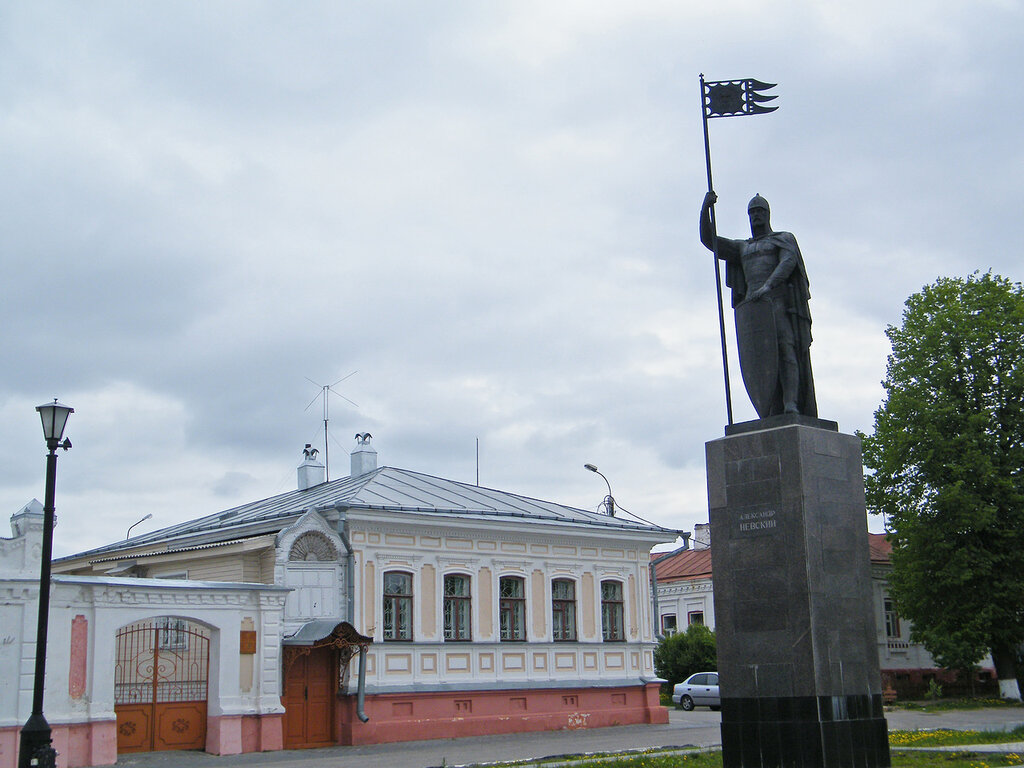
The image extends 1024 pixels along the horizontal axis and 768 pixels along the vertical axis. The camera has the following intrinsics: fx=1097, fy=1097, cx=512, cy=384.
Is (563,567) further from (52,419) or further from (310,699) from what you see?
(52,419)

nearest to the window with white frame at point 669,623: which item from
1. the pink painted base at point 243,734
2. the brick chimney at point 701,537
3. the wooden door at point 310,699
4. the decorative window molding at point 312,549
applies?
the brick chimney at point 701,537

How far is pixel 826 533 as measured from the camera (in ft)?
35.3

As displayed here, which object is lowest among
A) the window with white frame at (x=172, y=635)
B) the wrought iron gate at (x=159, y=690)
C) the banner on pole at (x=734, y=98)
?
the wrought iron gate at (x=159, y=690)

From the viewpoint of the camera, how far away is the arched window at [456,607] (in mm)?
23688

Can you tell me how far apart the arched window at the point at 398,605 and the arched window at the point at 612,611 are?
5.61 m

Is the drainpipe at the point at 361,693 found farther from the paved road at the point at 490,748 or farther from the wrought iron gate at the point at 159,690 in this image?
the wrought iron gate at the point at 159,690

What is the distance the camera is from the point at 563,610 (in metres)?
25.8

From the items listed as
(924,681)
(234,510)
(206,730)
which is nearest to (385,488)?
(234,510)

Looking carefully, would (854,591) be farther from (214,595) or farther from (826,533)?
(214,595)

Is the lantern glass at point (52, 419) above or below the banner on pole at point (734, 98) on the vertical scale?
below

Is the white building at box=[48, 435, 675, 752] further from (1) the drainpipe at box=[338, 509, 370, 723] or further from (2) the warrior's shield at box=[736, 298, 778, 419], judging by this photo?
(2) the warrior's shield at box=[736, 298, 778, 419]

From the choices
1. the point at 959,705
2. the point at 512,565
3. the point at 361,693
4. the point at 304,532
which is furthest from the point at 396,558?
the point at 959,705

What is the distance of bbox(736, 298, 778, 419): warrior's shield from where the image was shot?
38.6ft

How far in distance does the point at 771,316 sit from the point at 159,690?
12.7 meters
